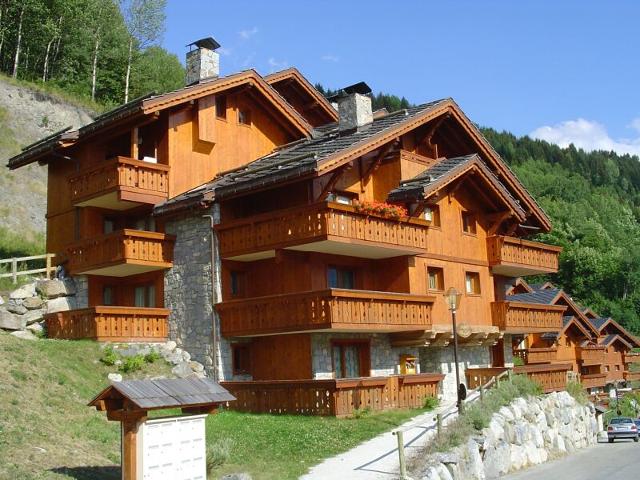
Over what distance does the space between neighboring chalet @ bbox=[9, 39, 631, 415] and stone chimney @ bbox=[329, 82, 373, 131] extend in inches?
2.3

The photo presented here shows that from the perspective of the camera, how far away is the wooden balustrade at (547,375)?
1103 inches

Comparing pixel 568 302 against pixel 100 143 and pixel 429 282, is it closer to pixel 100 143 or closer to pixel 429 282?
pixel 429 282

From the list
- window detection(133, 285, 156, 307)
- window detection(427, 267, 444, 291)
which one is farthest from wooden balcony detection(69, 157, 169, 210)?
window detection(427, 267, 444, 291)

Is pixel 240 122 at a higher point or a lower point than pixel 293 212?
higher

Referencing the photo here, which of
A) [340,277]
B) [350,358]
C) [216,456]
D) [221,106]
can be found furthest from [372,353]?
[216,456]

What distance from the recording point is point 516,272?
111ft

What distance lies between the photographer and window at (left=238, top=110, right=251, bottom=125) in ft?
102

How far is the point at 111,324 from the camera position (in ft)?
83.9

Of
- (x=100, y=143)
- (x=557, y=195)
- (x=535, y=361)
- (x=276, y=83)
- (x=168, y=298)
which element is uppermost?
(x=557, y=195)

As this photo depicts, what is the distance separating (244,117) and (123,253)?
7823mm

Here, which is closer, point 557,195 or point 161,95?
point 161,95

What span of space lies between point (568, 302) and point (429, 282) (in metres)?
22.5

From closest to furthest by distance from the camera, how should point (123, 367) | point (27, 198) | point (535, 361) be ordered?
point (123, 367) → point (535, 361) → point (27, 198)

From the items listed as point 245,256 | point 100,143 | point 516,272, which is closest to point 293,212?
point 245,256
